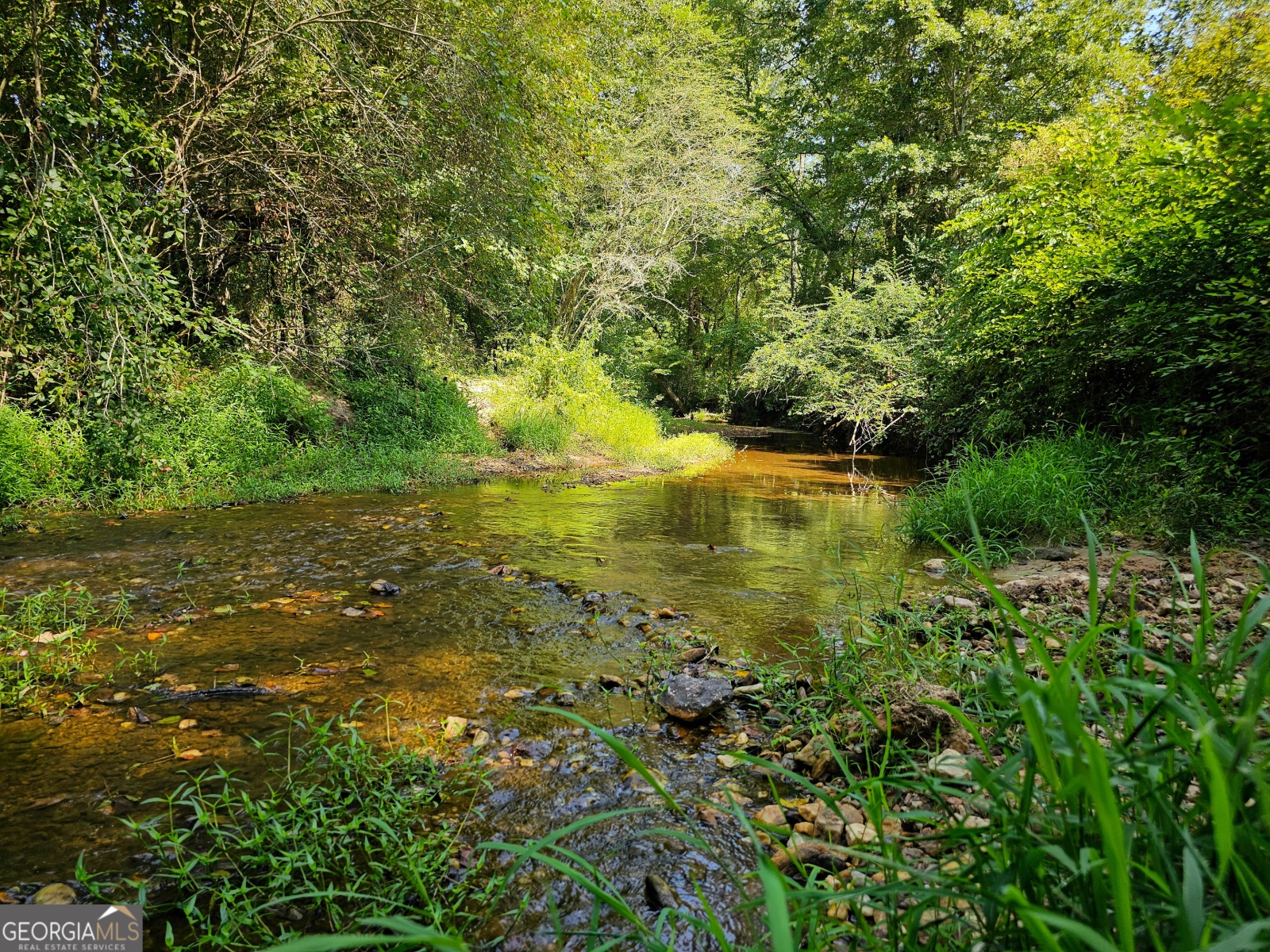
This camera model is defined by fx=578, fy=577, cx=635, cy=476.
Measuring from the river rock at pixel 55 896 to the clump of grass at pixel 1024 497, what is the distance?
5483mm

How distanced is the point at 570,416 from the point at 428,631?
11.0m

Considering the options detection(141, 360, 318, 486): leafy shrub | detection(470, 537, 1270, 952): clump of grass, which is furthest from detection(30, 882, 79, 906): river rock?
detection(141, 360, 318, 486): leafy shrub

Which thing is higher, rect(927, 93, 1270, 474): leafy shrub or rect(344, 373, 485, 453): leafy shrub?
rect(927, 93, 1270, 474): leafy shrub

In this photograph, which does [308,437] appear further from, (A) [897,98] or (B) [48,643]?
(A) [897,98]

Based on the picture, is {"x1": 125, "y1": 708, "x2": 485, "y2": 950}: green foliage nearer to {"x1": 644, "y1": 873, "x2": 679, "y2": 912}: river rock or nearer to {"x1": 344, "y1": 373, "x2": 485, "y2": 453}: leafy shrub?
{"x1": 644, "y1": 873, "x2": 679, "y2": 912}: river rock

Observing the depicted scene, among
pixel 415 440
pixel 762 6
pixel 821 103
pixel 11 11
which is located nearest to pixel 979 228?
pixel 415 440

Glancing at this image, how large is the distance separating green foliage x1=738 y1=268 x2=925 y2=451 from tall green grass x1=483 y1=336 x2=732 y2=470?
318 cm

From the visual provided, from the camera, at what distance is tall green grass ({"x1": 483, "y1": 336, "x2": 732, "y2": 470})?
44.2 ft

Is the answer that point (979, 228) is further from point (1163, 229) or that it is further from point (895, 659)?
point (895, 659)

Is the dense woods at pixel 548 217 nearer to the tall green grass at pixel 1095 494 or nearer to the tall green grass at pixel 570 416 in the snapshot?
the tall green grass at pixel 1095 494

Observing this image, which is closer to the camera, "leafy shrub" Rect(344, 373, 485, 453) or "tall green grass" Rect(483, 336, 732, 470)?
"leafy shrub" Rect(344, 373, 485, 453)

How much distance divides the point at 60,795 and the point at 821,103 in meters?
25.0

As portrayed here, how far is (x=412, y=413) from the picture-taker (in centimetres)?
1205

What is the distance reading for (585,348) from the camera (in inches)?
621
